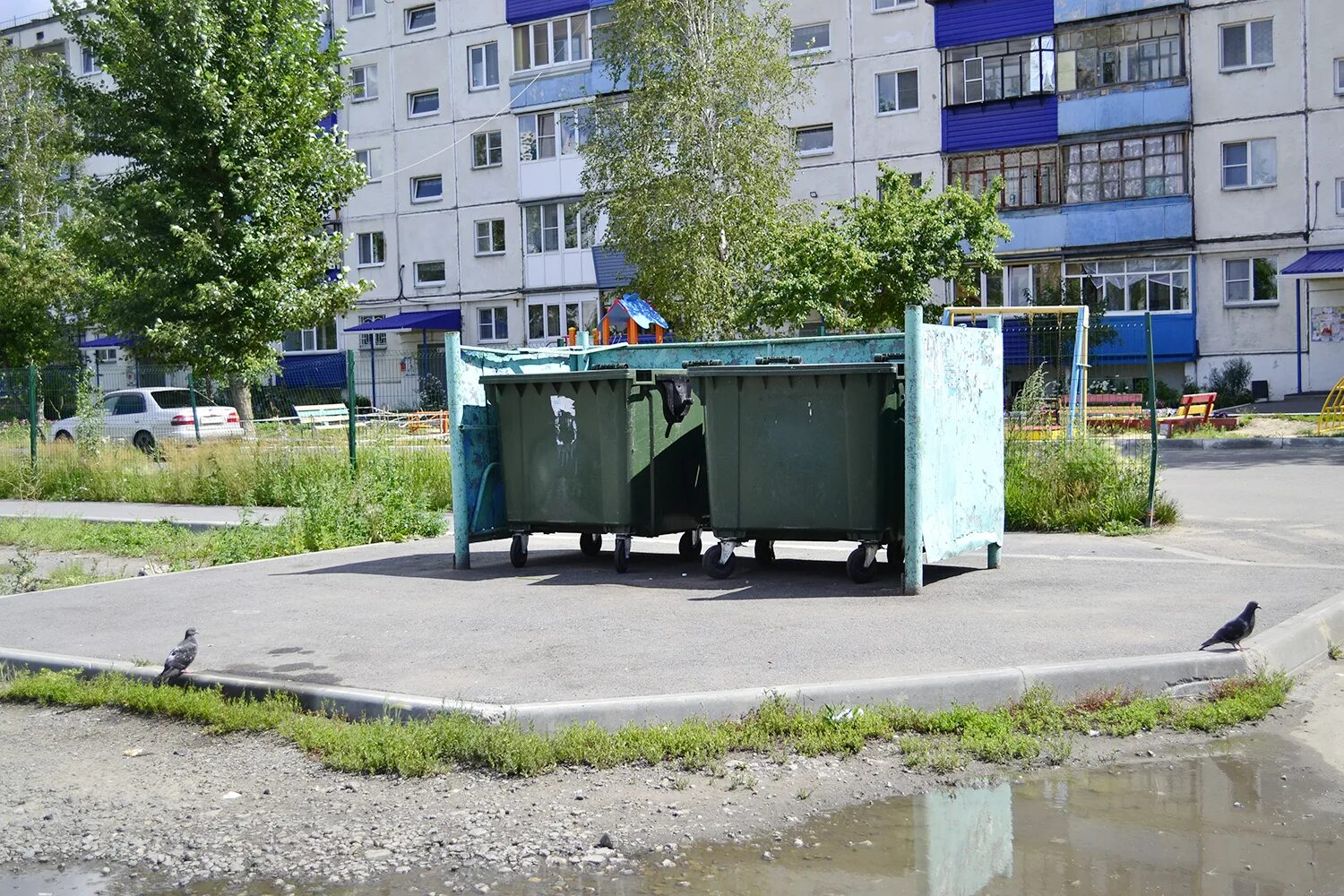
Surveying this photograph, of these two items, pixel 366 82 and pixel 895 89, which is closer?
pixel 895 89

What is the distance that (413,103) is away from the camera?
49344 mm

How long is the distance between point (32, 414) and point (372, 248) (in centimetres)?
3113

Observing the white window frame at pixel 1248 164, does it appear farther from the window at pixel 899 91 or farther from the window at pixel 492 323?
the window at pixel 492 323

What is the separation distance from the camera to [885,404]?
9062 millimetres

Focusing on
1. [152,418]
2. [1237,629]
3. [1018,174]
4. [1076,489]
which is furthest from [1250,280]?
[1237,629]

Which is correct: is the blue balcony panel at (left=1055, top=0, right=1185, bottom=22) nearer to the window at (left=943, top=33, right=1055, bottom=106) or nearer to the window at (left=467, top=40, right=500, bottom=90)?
the window at (left=943, top=33, right=1055, bottom=106)

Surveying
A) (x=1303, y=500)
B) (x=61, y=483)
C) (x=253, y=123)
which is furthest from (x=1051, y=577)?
(x=253, y=123)

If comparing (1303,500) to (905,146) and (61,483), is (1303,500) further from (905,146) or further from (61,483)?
(905,146)

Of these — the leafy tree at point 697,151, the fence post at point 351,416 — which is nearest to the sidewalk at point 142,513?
the fence post at point 351,416

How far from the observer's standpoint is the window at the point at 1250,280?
34969mm

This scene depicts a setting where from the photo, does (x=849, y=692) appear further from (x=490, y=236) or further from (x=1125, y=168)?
(x=490, y=236)

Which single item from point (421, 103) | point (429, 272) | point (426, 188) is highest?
point (421, 103)

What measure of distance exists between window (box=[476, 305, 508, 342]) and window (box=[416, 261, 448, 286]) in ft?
6.91

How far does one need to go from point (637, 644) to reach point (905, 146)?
3387cm
